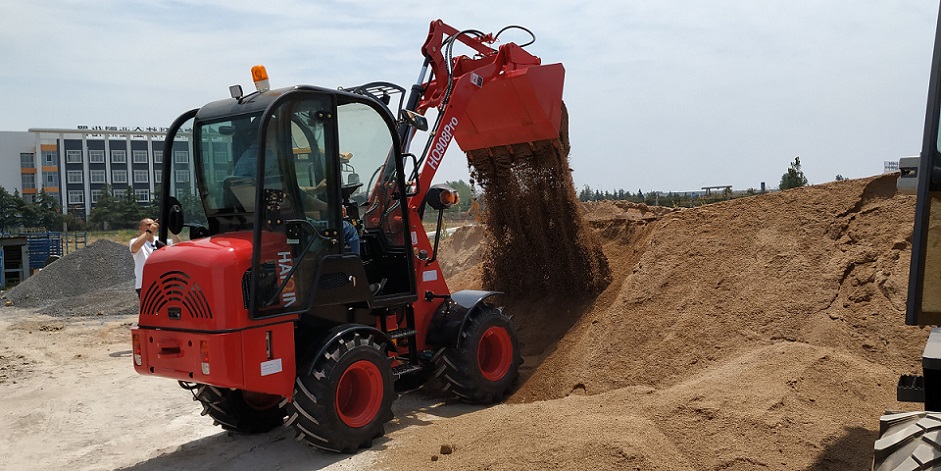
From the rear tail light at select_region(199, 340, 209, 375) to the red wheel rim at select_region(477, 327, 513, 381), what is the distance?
9.59 feet

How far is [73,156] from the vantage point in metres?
64.6

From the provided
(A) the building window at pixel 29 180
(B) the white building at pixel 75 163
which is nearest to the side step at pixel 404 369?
(B) the white building at pixel 75 163

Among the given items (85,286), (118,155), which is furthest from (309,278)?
(118,155)

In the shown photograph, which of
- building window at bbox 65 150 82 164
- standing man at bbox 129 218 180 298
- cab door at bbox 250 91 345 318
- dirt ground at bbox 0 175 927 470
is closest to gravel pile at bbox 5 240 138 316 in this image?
dirt ground at bbox 0 175 927 470

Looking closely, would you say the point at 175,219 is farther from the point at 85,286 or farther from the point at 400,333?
the point at 85,286

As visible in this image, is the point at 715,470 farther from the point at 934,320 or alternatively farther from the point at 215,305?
the point at 215,305

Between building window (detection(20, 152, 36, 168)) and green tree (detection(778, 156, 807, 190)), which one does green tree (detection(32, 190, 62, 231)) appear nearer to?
building window (detection(20, 152, 36, 168))

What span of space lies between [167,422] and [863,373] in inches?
236

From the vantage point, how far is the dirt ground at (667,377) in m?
4.94

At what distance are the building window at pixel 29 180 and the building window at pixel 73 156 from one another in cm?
425

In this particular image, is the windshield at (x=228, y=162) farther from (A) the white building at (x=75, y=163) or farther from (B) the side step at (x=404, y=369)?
(A) the white building at (x=75, y=163)

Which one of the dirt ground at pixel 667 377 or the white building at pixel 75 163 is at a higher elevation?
the white building at pixel 75 163

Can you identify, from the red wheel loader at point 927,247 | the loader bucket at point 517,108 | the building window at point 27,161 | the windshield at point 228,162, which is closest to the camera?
the red wheel loader at point 927,247

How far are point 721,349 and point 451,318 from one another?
8.02 ft
